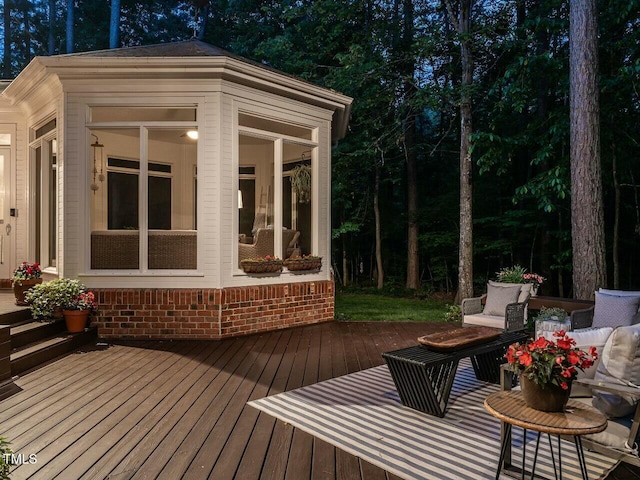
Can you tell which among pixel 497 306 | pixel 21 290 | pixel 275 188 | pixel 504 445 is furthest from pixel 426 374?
pixel 21 290

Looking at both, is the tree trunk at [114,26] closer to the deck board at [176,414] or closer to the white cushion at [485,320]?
the deck board at [176,414]

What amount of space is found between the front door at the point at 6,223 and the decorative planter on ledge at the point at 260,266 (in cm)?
433

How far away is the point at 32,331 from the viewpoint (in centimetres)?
489

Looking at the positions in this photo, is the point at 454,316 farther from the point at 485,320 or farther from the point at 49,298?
the point at 49,298

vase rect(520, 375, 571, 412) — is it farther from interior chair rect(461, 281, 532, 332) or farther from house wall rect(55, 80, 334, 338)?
house wall rect(55, 80, 334, 338)

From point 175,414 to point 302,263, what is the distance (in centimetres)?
369

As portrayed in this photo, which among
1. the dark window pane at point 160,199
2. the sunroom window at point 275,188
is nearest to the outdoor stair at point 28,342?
the sunroom window at point 275,188

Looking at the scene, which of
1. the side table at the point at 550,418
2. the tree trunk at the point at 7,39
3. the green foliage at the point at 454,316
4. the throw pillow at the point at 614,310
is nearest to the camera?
the side table at the point at 550,418

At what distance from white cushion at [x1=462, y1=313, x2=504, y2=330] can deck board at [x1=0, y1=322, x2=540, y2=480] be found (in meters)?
0.93

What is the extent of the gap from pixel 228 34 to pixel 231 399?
1571cm

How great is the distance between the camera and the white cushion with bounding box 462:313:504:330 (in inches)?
215

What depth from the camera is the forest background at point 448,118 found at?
7.88 m

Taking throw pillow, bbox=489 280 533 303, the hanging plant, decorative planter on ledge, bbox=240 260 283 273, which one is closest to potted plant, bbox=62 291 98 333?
decorative planter on ledge, bbox=240 260 283 273

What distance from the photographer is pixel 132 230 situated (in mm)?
6020
